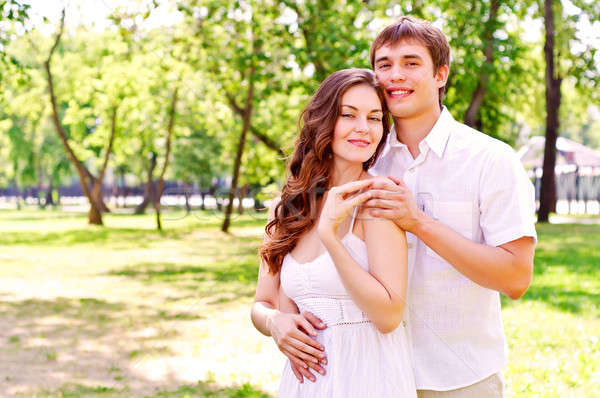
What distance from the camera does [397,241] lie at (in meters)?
2.47

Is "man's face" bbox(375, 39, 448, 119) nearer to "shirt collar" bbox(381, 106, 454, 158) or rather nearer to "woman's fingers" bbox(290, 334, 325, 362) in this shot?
"shirt collar" bbox(381, 106, 454, 158)

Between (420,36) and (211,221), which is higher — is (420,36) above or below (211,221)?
above

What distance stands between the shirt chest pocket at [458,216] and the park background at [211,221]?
1163mm

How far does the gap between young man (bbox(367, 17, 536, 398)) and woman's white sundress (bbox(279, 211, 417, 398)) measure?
160mm

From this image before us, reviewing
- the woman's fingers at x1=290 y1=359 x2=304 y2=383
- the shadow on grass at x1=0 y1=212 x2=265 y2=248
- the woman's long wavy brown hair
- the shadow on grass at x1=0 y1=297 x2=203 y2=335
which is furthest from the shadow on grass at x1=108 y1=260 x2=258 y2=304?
the woman's fingers at x1=290 y1=359 x2=304 y2=383

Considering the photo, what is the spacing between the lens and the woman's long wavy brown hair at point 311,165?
2.78m

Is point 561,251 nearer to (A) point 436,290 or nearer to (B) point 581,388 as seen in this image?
(B) point 581,388

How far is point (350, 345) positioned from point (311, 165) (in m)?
0.78

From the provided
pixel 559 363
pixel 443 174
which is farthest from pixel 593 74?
pixel 443 174

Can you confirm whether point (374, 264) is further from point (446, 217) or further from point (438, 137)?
point (438, 137)

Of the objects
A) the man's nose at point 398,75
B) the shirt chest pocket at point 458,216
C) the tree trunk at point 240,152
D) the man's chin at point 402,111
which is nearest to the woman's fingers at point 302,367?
the shirt chest pocket at point 458,216

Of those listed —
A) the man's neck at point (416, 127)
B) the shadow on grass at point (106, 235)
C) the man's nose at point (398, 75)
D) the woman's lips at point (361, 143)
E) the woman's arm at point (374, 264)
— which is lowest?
the shadow on grass at point (106, 235)

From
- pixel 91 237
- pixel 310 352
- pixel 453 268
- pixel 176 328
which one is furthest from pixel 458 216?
pixel 91 237

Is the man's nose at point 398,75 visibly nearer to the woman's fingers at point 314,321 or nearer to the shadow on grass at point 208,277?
the woman's fingers at point 314,321
